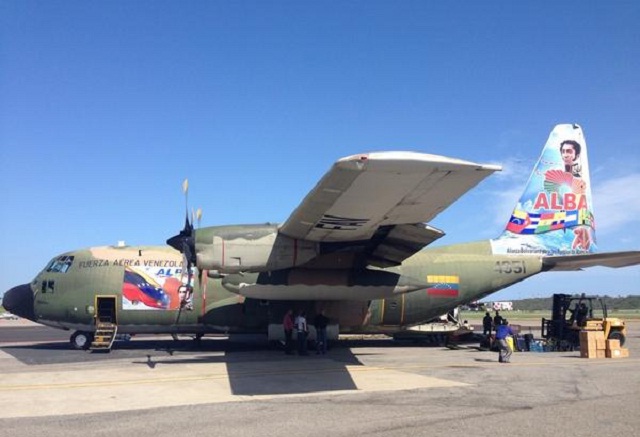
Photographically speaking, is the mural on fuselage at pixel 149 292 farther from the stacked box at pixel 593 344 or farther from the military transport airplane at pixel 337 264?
the stacked box at pixel 593 344

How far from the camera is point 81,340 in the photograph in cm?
1942

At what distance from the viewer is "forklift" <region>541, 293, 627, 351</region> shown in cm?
1839

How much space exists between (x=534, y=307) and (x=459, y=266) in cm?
17276

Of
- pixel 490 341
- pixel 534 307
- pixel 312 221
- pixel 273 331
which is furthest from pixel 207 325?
pixel 534 307

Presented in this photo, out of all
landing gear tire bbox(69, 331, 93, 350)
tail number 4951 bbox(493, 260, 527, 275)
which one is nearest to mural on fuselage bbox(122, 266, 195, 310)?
landing gear tire bbox(69, 331, 93, 350)

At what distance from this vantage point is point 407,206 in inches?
437

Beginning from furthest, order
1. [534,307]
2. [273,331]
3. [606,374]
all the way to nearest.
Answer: [534,307] → [273,331] → [606,374]

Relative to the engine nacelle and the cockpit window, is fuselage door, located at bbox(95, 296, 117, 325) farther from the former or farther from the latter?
the engine nacelle

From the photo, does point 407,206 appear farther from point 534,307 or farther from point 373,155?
point 534,307

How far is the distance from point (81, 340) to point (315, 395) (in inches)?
490

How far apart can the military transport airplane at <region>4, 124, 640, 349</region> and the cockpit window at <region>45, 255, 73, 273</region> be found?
0.05 m

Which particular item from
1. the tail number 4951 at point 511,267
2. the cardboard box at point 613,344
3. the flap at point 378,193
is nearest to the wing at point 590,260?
the tail number 4951 at point 511,267

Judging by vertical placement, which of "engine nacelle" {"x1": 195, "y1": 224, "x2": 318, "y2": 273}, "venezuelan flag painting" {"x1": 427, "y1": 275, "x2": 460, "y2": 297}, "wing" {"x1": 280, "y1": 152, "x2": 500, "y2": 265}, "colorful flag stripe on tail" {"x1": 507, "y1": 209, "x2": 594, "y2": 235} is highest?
"colorful flag stripe on tail" {"x1": 507, "y1": 209, "x2": 594, "y2": 235}

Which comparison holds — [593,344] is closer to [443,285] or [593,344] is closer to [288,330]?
[443,285]
